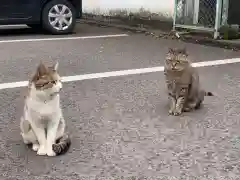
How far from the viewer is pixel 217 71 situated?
281 inches

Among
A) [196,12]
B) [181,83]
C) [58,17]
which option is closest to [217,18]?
[196,12]

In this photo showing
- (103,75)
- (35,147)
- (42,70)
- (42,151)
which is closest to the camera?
(42,70)

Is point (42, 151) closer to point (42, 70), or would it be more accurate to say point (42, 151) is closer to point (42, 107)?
point (42, 107)

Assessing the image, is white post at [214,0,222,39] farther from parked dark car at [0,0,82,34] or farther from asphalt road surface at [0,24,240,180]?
parked dark car at [0,0,82,34]

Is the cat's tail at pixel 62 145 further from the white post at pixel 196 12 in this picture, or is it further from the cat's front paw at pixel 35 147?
the white post at pixel 196 12

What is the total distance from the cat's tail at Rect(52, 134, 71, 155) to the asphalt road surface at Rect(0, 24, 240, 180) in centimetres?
5

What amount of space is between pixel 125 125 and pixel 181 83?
0.73 meters

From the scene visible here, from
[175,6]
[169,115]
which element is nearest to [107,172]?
[169,115]

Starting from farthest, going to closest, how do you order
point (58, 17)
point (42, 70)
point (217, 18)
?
point (58, 17)
point (217, 18)
point (42, 70)

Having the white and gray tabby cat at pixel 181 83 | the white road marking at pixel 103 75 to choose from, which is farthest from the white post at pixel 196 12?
the white and gray tabby cat at pixel 181 83

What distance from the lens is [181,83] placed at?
4777 millimetres

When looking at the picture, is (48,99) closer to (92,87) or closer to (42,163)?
(42,163)

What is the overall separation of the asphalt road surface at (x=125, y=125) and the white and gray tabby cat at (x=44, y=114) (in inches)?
4.0

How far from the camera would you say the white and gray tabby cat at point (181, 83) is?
15.5ft
